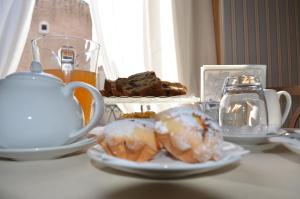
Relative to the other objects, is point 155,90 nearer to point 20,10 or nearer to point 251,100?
point 251,100

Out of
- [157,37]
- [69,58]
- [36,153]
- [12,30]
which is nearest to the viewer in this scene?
[36,153]

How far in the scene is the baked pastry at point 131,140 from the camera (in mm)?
308

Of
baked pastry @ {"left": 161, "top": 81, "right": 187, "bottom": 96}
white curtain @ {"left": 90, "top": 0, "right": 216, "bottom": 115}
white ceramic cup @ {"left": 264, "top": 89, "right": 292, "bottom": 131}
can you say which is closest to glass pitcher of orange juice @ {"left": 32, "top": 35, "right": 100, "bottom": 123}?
baked pastry @ {"left": 161, "top": 81, "right": 187, "bottom": 96}

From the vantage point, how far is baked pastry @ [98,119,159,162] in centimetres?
31

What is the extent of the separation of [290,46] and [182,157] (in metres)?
2.82

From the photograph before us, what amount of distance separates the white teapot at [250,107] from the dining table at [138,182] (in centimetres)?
22

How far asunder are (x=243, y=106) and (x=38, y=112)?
456 mm

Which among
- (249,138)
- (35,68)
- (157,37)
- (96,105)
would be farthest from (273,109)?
(157,37)

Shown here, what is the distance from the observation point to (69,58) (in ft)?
2.59

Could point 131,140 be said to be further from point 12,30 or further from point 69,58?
point 12,30

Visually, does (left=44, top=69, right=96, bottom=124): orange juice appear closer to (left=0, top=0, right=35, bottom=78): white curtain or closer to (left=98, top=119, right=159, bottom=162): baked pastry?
(left=98, top=119, right=159, bottom=162): baked pastry

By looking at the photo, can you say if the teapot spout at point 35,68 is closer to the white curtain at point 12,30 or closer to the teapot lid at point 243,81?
the teapot lid at point 243,81

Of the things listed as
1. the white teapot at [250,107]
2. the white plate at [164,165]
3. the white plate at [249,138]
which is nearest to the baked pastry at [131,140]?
the white plate at [164,165]

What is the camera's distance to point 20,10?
1.63 m
